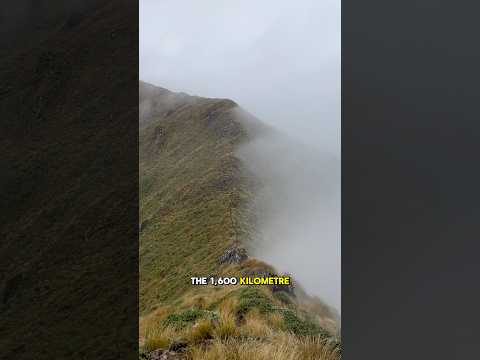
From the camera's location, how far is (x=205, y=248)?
10.6 ft

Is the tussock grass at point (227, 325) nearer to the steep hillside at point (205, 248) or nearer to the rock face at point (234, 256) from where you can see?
the steep hillside at point (205, 248)

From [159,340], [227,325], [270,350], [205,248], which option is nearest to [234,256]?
[205,248]

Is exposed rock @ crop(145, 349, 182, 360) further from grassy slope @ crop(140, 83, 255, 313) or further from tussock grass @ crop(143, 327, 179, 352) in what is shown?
grassy slope @ crop(140, 83, 255, 313)

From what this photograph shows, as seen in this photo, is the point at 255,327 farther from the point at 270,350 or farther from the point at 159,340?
the point at 159,340

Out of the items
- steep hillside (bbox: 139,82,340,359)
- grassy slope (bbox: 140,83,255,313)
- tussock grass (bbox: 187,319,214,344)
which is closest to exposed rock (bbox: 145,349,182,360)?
steep hillside (bbox: 139,82,340,359)

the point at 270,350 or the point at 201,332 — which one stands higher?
the point at 201,332

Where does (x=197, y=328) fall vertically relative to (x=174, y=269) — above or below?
below

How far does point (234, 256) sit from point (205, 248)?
24 centimetres

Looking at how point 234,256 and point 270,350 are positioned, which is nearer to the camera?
point 270,350

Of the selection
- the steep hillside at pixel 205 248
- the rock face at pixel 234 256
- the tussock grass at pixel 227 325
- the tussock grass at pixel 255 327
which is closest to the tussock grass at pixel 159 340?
the steep hillside at pixel 205 248
